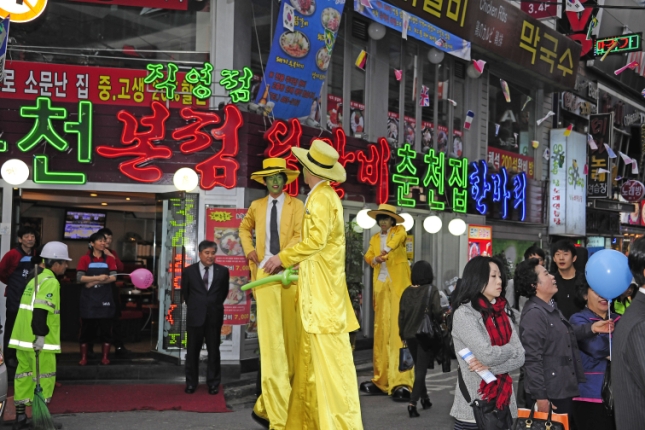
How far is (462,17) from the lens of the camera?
1588 centimetres

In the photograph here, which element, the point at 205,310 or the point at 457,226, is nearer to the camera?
the point at 205,310

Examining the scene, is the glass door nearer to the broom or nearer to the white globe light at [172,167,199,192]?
the white globe light at [172,167,199,192]

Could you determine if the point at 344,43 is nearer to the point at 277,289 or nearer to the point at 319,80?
the point at 319,80

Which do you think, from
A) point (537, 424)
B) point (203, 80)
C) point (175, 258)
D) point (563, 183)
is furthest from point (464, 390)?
point (563, 183)

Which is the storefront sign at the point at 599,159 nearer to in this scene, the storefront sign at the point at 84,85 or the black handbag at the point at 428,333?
the storefront sign at the point at 84,85

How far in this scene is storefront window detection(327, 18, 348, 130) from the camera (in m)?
14.0

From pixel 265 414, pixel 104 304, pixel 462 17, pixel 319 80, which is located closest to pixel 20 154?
pixel 104 304

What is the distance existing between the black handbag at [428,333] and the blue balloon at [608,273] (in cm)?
282

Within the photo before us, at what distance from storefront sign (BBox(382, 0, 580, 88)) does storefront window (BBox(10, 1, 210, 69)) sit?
375 centimetres

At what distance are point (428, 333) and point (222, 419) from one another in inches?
96.4

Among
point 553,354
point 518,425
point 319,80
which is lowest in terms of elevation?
point 518,425

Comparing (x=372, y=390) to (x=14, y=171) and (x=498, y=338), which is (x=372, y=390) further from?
(x=14, y=171)

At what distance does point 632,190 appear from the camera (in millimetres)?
26188

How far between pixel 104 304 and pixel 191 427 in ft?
10.7
